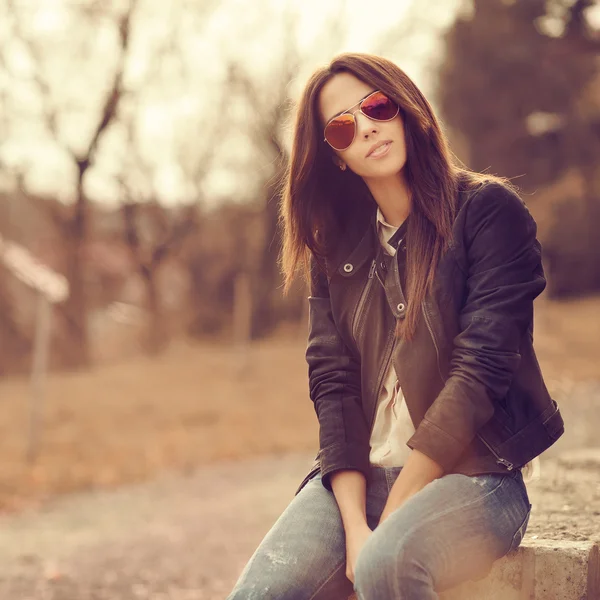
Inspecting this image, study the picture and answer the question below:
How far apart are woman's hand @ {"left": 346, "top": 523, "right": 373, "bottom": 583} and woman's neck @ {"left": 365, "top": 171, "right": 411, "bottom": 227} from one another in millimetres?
878

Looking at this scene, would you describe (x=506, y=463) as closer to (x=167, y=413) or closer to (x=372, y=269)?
(x=372, y=269)

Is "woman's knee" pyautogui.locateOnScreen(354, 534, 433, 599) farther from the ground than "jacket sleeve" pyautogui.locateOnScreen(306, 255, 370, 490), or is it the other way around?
"jacket sleeve" pyautogui.locateOnScreen(306, 255, 370, 490)

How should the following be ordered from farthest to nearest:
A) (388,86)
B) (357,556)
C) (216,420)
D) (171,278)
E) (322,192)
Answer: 1. (171,278)
2. (216,420)
3. (322,192)
4. (388,86)
5. (357,556)

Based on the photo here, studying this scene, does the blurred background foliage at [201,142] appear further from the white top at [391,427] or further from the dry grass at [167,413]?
the white top at [391,427]

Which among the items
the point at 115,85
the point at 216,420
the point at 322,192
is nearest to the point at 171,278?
the point at 115,85

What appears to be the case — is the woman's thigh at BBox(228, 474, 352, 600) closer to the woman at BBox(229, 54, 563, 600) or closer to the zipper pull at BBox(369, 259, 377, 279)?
the woman at BBox(229, 54, 563, 600)

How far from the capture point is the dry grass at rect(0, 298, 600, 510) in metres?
9.74

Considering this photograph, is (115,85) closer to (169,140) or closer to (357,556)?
(169,140)

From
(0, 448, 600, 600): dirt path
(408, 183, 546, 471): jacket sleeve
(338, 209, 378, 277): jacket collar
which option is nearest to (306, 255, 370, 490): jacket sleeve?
(338, 209, 378, 277): jacket collar

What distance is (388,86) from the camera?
2461mm

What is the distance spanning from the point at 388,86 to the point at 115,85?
1657 cm

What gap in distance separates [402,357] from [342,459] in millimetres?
336

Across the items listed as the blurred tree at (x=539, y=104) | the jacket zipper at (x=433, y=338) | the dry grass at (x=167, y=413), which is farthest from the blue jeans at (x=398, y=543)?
the blurred tree at (x=539, y=104)

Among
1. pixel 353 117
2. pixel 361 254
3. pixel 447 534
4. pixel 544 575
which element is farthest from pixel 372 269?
pixel 544 575
